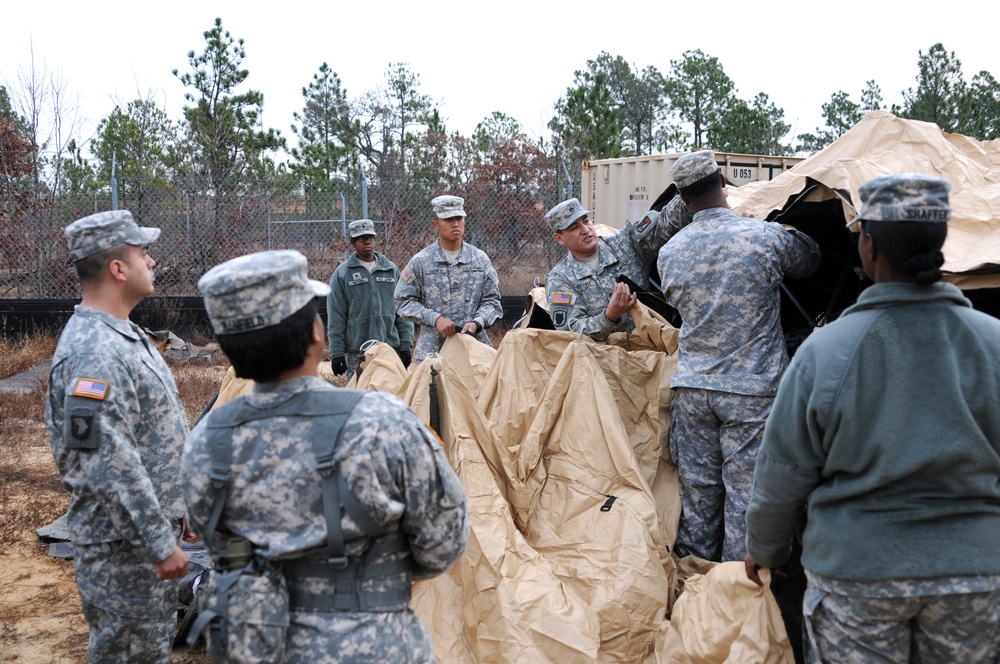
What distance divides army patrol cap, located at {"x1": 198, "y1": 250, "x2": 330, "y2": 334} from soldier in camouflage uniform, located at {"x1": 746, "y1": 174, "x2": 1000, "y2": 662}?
1.23 meters

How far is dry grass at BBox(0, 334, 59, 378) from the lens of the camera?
9.69 m

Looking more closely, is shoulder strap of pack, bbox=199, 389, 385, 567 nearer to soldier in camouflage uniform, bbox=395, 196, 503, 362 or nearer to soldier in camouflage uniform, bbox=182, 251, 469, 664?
soldier in camouflage uniform, bbox=182, 251, 469, 664

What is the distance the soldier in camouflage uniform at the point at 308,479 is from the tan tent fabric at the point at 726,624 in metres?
1.37

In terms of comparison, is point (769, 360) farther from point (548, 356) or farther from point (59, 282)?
point (59, 282)

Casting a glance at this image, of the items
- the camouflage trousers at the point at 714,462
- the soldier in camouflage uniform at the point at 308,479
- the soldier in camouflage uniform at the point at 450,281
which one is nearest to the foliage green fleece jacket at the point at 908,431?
the soldier in camouflage uniform at the point at 308,479

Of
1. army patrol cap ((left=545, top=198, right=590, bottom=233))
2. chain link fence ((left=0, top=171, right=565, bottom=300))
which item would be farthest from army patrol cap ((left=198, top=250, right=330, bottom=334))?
chain link fence ((left=0, top=171, right=565, bottom=300))

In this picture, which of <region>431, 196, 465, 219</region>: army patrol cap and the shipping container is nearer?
<region>431, 196, 465, 219</region>: army patrol cap

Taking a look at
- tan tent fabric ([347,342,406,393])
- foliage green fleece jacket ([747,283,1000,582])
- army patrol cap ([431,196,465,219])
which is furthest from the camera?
army patrol cap ([431,196,465,219])

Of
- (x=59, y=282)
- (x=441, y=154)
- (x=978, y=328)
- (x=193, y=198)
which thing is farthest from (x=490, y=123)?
(x=978, y=328)

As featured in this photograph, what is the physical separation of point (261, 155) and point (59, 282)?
24.3ft

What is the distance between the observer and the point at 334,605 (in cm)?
187

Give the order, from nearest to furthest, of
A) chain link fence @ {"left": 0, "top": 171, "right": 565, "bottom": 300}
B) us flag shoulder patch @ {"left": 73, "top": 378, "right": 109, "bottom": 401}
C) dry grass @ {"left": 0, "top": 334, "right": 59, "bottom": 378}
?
us flag shoulder patch @ {"left": 73, "top": 378, "right": 109, "bottom": 401} < dry grass @ {"left": 0, "top": 334, "right": 59, "bottom": 378} < chain link fence @ {"left": 0, "top": 171, "right": 565, "bottom": 300}

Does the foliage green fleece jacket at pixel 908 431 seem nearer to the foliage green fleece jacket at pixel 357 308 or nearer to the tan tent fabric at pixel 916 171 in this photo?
the tan tent fabric at pixel 916 171

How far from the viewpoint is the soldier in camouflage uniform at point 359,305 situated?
6.66 meters
